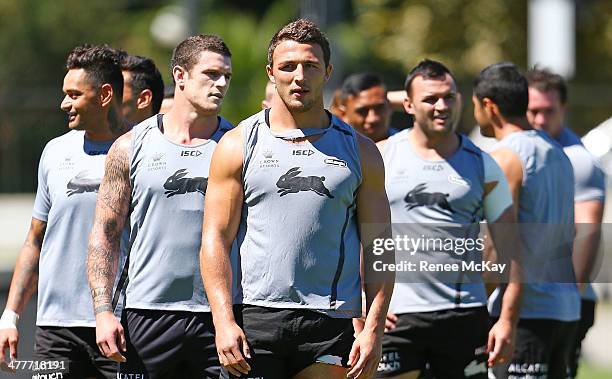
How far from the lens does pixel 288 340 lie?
20.2ft

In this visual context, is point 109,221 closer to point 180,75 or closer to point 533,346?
point 180,75

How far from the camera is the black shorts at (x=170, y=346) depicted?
6.63m

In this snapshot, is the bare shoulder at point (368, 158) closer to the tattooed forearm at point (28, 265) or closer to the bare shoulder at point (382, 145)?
the bare shoulder at point (382, 145)

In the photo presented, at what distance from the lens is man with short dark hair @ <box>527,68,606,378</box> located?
879 centimetres

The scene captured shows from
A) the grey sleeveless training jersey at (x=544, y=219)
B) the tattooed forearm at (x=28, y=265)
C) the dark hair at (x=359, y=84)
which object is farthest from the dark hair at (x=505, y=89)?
the tattooed forearm at (x=28, y=265)

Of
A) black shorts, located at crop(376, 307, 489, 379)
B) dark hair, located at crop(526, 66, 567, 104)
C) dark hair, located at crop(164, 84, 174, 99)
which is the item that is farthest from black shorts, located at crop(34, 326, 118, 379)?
dark hair, located at crop(526, 66, 567, 104)

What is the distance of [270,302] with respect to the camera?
6.16 metres

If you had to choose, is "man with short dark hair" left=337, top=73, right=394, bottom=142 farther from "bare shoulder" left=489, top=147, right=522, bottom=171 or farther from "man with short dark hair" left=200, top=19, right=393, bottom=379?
"man with short dark hair" left=200, top=19, right=393, bottom=379

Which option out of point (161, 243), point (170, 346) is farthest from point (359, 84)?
point (170, 346)

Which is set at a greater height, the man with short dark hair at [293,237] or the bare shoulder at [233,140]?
the bare shoulder at [233,140]

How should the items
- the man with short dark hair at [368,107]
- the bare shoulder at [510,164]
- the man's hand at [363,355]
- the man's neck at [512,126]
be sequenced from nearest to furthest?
the man's hand at [363,355]
the bare shoulder at [510,164]
the man's neck at [512,126]
the man with short dark hair at [368,107]

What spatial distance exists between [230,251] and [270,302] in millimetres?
313

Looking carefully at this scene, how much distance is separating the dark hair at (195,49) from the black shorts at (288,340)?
1419 millimetres

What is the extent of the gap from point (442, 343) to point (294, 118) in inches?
86.8
